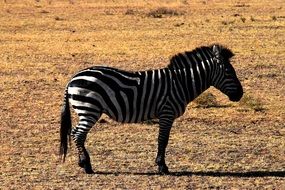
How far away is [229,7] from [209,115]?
31.3 metres

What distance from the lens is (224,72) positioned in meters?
9.63

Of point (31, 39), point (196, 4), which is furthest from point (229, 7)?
point (31, 39)

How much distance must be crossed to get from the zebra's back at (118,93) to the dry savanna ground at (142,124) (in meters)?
0.94

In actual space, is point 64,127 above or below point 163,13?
above

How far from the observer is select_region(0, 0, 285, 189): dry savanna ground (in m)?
9.15

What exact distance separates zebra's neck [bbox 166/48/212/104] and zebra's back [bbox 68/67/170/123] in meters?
0.20

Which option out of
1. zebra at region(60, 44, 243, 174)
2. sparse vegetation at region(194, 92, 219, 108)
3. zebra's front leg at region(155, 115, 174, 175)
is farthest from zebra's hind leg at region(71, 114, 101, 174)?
sparse vegetation at region(194, 92, 219, 108)

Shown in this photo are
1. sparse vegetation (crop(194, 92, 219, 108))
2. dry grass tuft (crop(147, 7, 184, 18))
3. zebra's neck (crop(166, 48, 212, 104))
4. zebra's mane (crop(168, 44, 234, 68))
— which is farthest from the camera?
dry grass tuft (crop(147, 7, 184, 18))

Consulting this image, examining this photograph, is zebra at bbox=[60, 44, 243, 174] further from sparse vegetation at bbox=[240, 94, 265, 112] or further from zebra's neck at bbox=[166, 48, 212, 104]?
sparse vegetation at bbox=[240, 94, 265, 112]

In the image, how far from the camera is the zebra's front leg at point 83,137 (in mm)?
9094

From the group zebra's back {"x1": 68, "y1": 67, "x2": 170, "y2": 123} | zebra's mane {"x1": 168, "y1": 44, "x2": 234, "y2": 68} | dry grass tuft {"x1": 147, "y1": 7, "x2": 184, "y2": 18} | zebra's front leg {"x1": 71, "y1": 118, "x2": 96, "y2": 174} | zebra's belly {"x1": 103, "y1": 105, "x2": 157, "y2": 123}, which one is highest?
zebra's mane {"x1": 168, "y1": 44, "x2": 234, "y2": 68}

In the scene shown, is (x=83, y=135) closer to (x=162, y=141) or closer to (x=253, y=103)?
(x=162, y=141)

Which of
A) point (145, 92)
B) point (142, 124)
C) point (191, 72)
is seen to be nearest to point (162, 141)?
point (145, 92)

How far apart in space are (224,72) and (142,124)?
3.13 m
